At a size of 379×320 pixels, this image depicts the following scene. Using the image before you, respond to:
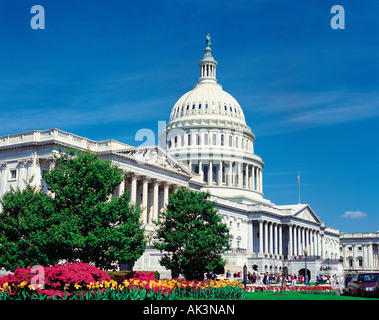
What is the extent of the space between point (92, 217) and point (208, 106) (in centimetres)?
10975

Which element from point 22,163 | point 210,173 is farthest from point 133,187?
point 210,173

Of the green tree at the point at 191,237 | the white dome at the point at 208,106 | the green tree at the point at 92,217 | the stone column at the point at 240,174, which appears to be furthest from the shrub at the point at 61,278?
the white dome at the point at 208,106

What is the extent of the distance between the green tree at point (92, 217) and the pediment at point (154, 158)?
30636 mm

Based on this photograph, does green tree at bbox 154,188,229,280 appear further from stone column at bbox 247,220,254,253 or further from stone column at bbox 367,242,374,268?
stone column at bbox 367,242,374,268

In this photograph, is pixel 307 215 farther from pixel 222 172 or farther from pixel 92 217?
pixel 92 217

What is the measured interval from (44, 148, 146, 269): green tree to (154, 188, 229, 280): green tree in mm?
9431

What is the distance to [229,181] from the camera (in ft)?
460

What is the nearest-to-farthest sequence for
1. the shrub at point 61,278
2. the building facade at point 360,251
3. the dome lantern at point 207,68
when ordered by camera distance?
the shrub at point 61,278, the dome lantern at point 207,68, the building facade at point 360,251

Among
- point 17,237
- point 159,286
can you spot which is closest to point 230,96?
point 17,237

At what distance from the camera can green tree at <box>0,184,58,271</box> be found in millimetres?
43053

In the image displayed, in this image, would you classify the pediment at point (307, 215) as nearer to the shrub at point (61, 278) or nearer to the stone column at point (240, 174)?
the stone column at point (240, 174)

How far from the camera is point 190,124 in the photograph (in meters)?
147

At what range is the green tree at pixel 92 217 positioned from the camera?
1608 inches
